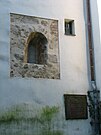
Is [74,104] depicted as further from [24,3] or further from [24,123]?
[24,3]

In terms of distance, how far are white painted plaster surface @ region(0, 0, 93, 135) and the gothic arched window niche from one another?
1.67 ft

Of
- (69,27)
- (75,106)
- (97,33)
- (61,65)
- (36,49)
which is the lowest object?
(75,106)

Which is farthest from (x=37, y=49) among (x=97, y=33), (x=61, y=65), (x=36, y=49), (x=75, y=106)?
(x=75, y=106)

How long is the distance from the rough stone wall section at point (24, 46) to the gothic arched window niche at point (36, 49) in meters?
0.12

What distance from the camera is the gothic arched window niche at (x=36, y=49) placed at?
9.09 m

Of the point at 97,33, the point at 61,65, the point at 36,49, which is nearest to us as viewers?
the point at 61,65

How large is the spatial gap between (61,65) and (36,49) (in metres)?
0.89

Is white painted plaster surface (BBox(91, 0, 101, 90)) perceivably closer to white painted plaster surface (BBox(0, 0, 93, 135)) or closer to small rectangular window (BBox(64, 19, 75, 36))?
white painted plaster surface (BBox(0, 0, 93, 135))

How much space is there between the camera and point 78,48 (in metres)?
9.55

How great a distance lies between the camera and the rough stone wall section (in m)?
8.63

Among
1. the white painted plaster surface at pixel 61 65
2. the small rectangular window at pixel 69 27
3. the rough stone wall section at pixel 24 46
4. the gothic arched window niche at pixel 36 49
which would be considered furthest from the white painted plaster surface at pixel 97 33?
the gothic arched window niche at pixel 36 49

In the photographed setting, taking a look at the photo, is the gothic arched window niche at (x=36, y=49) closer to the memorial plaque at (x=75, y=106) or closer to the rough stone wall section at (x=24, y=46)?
the rough stone wall section at (x=24, y=46)

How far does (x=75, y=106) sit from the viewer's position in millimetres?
9062

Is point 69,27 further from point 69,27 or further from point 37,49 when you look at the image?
point 37,49
